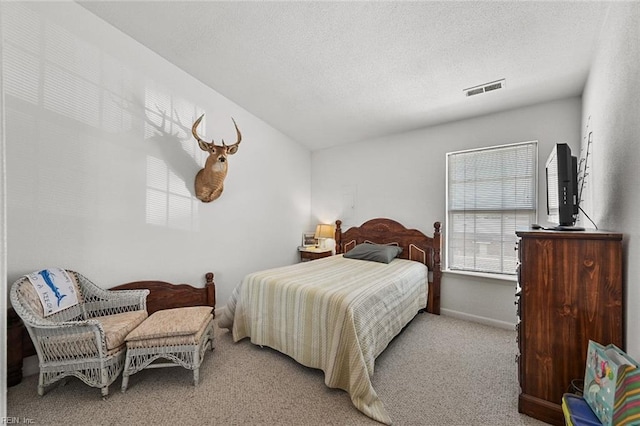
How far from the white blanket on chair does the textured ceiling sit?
216 centimetres

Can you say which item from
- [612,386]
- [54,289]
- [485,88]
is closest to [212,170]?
[54,289]

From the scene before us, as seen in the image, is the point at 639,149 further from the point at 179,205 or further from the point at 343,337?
the point at 179,205

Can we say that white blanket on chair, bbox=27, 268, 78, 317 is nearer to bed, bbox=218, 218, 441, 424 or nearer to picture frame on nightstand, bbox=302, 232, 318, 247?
bed, bbox=218, 218, 441, 424

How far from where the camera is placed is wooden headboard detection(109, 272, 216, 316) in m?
2.48

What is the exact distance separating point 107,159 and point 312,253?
2.96 m

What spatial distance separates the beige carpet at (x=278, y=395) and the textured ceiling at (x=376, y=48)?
2.72 meters

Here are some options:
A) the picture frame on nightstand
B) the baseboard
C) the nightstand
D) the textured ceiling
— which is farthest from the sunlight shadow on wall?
the baseboard

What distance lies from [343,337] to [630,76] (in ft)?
7.53

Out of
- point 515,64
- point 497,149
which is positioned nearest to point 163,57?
point 515,64

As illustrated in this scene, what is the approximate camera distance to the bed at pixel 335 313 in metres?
1.82

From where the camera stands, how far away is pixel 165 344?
1874mm

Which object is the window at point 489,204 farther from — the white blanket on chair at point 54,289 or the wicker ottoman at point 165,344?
the white blanket on chair at point 54,289

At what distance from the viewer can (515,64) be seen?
7.65 ft

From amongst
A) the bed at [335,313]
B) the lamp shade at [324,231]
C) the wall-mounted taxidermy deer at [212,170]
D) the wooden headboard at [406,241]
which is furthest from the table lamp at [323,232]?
the wall-mounted taxidermy deer at [212,170]
